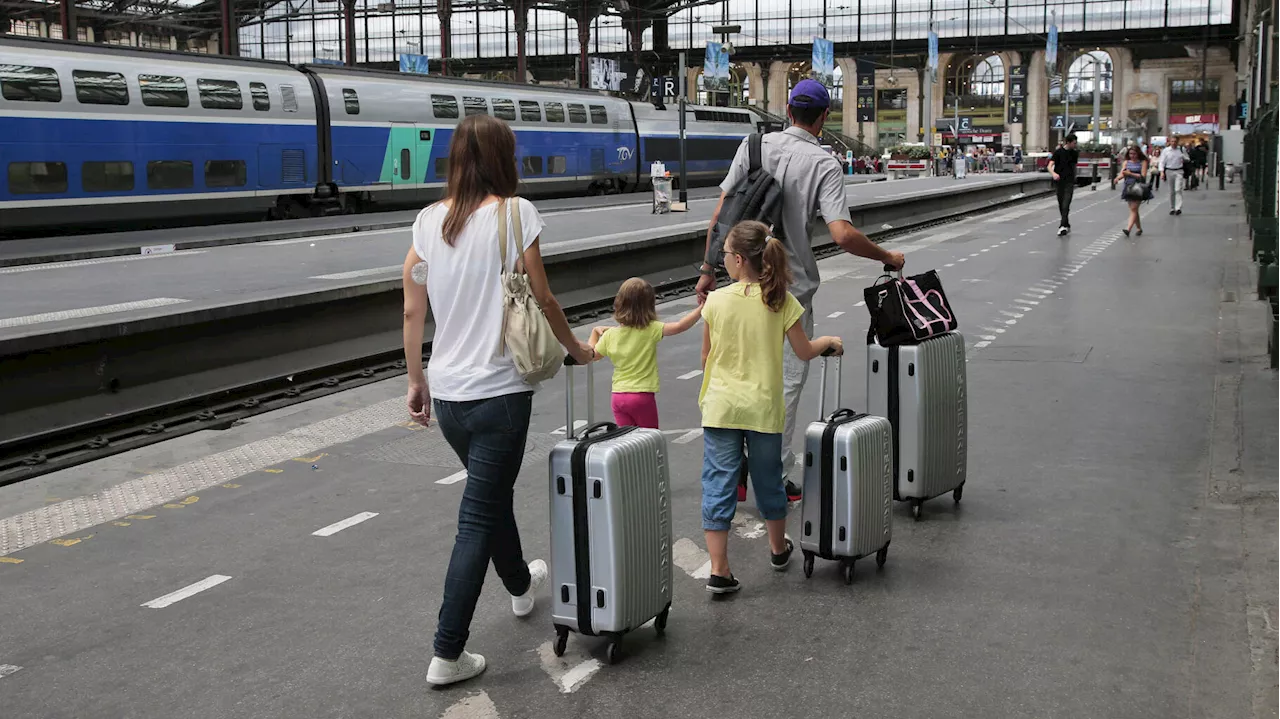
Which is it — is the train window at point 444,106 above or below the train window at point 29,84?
above

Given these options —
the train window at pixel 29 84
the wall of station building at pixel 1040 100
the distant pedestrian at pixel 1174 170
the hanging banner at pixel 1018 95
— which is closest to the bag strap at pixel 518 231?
the train window at pixel 29 84

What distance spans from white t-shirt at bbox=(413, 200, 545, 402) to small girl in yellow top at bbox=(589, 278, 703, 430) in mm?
2122

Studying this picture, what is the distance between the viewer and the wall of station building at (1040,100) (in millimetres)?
91188

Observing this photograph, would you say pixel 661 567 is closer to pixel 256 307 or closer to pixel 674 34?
pixel 256 307

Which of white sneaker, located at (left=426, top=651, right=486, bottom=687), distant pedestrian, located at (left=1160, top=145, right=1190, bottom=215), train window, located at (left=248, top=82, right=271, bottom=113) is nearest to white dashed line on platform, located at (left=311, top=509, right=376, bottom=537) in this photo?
white sneaker, located at (left=426, top=651, right=486, bottom=687)

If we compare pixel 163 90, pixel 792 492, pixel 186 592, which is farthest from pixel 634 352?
pixel 163 90

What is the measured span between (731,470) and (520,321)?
136cm

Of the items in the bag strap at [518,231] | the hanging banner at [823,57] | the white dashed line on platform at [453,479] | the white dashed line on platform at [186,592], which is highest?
the hanging banner at [823,57]

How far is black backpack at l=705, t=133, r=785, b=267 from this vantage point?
6.45 metres

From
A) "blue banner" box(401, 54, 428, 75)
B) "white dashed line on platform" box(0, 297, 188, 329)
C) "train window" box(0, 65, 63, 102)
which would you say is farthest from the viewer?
"blue banner" box(401, 54, 428, 75)

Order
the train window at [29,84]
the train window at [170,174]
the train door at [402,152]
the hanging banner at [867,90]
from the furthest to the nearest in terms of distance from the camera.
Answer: the hanging banner at [867,90], the train door at [402,152], the train window at [170,174], the train window at [29,84]

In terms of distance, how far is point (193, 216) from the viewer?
24.8 meters

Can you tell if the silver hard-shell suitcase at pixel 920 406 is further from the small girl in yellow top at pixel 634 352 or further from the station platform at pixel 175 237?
the station platform at pixel 175 237

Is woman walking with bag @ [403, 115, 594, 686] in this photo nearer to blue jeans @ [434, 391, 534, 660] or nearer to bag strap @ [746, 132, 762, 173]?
blue jeans @ [434, 391, 534, 660]
